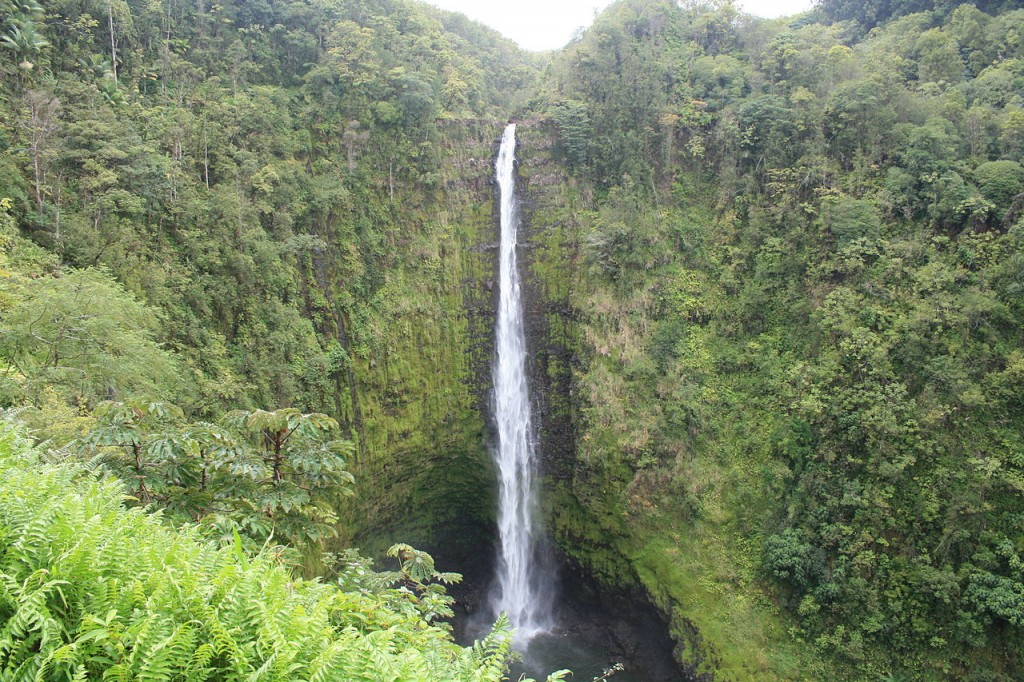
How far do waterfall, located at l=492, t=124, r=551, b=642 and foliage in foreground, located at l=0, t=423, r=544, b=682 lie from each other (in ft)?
52.0

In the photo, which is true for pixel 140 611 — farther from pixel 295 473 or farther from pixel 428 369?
pixel 428 369

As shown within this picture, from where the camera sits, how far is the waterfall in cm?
1858

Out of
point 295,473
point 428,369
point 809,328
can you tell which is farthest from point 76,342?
point 809,328

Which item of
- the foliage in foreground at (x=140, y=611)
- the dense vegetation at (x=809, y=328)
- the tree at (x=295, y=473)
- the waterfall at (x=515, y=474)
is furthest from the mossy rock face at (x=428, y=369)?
the foliage in foreground at (x=140, y=611)

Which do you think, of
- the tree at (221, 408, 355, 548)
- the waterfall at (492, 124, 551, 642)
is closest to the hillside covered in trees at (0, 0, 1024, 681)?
the tree at (221, 408, 355, 548)

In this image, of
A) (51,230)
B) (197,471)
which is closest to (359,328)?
(51,230)

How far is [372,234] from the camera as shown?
62.3ft

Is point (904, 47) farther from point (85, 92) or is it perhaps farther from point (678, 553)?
point (85, 92)

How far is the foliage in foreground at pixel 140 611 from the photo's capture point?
2518 mm

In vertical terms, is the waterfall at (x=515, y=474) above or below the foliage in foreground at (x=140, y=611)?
below

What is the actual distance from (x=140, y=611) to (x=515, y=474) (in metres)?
16.8

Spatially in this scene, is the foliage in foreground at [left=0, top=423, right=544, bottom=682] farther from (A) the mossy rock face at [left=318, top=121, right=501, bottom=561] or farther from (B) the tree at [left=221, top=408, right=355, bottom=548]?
(A) the mossy rock face at [left=318, top=121, right=501, bottom=561]

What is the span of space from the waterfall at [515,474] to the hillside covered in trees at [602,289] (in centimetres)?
66

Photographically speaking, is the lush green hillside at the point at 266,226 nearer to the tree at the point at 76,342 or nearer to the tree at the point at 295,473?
the tree at the point at 76,342
